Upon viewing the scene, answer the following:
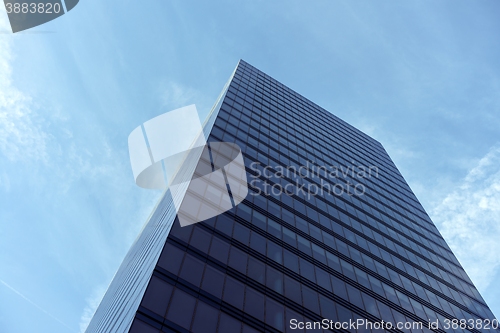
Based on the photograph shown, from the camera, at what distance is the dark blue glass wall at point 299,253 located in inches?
667

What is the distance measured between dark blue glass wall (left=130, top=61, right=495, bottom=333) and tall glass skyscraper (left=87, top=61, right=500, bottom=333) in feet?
0.27

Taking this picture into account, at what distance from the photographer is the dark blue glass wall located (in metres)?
16.9

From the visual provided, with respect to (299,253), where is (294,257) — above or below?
below

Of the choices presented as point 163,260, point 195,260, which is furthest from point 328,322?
point 163,260

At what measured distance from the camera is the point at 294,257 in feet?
77.4

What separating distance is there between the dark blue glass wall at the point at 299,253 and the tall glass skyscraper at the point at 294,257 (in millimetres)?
83

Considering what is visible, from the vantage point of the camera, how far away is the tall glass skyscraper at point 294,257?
1692 centimetres

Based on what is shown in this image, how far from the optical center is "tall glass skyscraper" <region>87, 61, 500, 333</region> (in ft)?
55.5

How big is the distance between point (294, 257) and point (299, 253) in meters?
0.91

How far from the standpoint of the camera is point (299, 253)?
24375 millimetres

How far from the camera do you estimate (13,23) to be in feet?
251

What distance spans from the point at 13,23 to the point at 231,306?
86.1 metres

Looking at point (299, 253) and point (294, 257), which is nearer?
point (294, 257)

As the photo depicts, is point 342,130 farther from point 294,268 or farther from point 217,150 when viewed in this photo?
point 294,268
